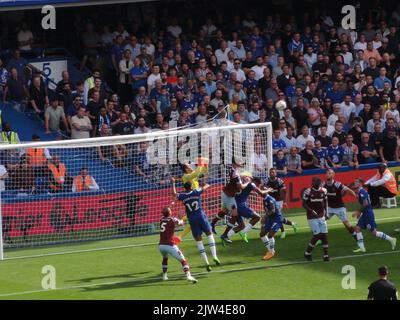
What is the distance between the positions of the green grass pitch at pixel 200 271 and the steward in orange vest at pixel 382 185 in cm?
129

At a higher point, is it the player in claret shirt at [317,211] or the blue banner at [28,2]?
the blue banner at [28,2]

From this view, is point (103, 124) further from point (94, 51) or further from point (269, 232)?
point (269, 232)

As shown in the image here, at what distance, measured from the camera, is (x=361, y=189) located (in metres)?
29.9

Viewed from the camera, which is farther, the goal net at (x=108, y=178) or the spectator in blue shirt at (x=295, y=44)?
the spectator in blue shirt at (x=295, y=44)

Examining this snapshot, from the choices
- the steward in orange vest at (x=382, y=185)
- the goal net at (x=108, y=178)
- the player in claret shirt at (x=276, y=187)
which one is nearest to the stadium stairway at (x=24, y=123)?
the goal net at (x=108, y=178)

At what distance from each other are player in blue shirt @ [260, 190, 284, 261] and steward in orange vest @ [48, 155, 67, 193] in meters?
5.91

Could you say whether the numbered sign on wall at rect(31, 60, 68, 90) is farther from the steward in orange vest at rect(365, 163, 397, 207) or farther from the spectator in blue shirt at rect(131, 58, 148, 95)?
the steward in orange vest at rect(365, 163, 397, 207)

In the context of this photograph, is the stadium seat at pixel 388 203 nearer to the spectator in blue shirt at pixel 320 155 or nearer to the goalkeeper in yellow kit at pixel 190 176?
the spectator in blue shirt at pixel 320 155

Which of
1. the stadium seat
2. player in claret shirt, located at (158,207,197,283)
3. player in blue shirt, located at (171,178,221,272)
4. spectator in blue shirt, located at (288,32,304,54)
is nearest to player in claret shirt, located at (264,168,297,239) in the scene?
player in blue shirt, located at (171,178,221,272)

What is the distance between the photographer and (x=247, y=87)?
38844 millimetres

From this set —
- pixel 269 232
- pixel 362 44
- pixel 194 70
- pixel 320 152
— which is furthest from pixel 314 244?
pixel 362 44

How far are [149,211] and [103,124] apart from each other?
3426mm

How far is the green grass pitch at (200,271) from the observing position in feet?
86.1
